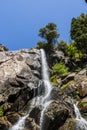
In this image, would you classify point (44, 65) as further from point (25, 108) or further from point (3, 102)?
point (25, 108)

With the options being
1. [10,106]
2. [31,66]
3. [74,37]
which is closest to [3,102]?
[10,106]

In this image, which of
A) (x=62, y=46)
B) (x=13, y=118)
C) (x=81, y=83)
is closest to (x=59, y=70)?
(x=62, y=46)

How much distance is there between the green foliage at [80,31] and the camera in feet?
251

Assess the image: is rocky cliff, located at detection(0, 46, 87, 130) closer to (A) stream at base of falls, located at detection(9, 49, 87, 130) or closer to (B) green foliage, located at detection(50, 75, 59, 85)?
(A) stream at base of falls, located at detection(9, 49, 87, 130)

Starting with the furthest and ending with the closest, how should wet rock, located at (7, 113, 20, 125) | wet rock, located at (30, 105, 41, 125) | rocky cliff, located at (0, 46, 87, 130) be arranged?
wet rock, located at (7, 113, 20, 125), wet rock, located at (30, 105, 41, 125), rocky cliff, located at (0, 46, 87, 130)

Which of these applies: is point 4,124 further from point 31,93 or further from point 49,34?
point 49,34

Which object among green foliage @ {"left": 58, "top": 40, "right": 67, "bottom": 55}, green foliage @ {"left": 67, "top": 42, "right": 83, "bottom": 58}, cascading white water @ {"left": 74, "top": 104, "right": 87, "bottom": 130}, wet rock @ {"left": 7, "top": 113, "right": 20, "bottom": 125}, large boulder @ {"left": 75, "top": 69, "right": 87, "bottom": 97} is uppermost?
green foliage @ {"left": 58, "top": 40, "right": 67, "bottom": 55}

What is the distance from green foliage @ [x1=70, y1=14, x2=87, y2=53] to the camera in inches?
3016

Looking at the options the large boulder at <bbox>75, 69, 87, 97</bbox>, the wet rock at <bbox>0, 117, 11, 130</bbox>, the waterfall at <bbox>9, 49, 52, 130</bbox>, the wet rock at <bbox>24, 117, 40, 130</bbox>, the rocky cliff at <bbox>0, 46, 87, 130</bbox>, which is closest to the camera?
the wet rock at <bbox>24, 117, 40, 130</bbox>

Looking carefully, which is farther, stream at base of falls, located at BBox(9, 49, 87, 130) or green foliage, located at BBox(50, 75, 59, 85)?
green foliage, located at BBox(50, 75, 59, 85)

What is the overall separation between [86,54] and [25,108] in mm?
32776

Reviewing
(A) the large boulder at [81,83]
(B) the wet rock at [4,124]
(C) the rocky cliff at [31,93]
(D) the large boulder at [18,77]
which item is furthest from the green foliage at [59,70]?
(B) the wet rock at [4,124]

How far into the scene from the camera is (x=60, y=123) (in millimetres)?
43438

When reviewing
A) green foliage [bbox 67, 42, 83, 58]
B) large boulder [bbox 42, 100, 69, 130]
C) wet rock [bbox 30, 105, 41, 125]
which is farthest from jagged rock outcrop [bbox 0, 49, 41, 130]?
green foliage [bbox 67, 42, 83, 58]
